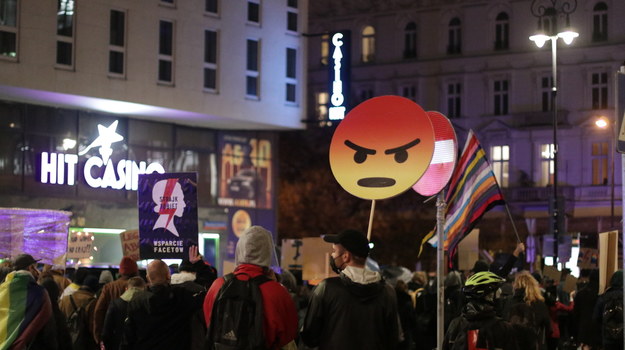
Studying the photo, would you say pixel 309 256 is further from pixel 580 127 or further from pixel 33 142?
pixel 580 127

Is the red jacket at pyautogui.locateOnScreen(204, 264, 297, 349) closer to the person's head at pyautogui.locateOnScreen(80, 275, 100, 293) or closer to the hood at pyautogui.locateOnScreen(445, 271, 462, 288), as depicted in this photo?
the person's head at pyautogui.locateOnScreen(80, 275, 100, 293)

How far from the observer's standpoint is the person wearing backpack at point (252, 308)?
23.3 ft

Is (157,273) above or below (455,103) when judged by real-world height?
below

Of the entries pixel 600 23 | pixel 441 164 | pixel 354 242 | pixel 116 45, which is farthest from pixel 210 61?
pixel 600 23

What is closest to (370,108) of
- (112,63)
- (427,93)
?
(112,63)

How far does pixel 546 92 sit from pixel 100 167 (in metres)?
34.5

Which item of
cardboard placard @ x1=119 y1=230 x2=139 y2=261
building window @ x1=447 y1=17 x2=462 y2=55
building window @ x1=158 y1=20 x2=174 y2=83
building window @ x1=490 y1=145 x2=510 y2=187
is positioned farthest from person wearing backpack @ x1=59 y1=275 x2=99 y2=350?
building window @ x1=447 y1=17 x2=462 y2=55

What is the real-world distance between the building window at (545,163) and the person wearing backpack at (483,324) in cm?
5727

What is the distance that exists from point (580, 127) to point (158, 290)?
56.3m

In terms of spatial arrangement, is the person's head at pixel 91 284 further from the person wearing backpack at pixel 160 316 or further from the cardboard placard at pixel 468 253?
the cardboard placard at pixel 468 253

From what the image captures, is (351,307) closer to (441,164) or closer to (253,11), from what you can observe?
(441,164)

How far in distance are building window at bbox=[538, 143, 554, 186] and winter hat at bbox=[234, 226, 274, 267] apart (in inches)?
2278

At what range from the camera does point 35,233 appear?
17125mm

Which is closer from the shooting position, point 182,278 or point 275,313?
point 275,313
